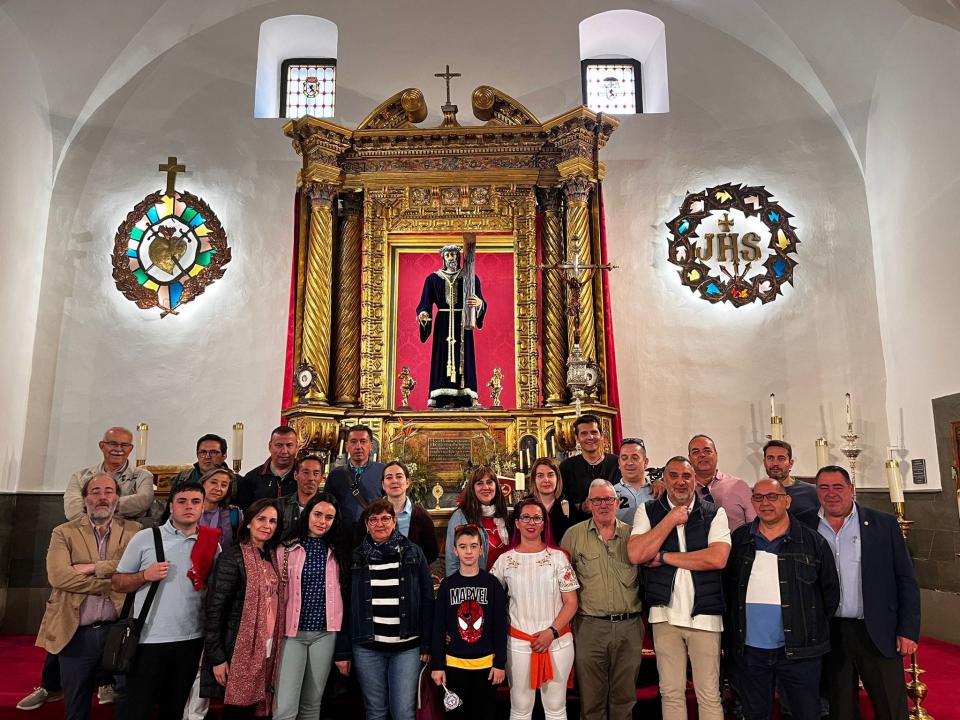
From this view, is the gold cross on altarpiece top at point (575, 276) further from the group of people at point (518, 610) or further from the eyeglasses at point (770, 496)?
the eyeglasses at point (770, 496)

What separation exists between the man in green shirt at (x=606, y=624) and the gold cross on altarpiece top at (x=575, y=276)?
14.1 feet

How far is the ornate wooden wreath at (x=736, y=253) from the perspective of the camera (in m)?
8.95

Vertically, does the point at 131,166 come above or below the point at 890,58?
below

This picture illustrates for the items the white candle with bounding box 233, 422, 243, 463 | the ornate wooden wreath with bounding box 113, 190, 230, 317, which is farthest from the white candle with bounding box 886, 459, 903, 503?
the ornate wooden wreath with bounding box 113, 190, 230, 317

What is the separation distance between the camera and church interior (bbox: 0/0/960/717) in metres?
8.16

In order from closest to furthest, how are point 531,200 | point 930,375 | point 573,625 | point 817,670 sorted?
1. point 817,670
2. point 573,625
3. point 930,375
4. point 531,200

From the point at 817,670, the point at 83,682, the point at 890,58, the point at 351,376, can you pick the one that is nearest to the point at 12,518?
the point at 351,376

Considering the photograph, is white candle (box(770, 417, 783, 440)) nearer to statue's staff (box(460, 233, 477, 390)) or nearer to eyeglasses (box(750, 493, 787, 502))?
statue's staff (box(460, 233, 477, 390))

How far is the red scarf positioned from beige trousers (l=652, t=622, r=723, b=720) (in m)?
2.33

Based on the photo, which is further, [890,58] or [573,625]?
[890,58]

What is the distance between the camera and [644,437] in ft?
28.9

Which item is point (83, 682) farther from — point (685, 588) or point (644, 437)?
point (644, 437)

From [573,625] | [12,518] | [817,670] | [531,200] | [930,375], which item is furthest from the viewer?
[531,200]

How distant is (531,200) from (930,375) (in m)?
4.52
